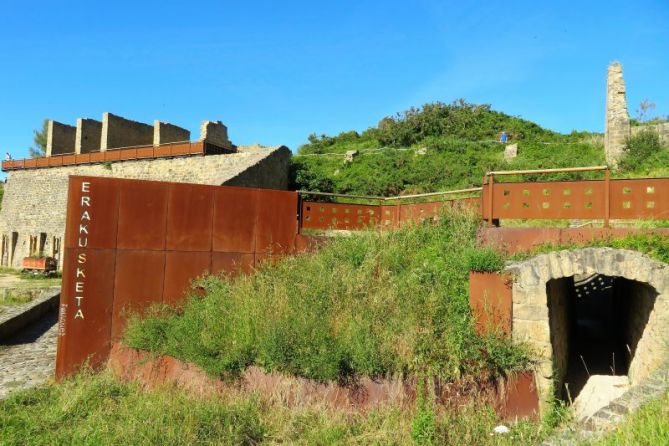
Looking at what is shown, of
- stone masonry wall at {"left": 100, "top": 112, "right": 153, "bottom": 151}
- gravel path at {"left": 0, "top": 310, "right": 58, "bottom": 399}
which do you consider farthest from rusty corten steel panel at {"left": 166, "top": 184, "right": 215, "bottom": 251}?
stone masonry wall at {"left": 100, "top": 112, "right": 153, "bottom": 151}

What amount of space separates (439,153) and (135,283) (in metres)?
20.8

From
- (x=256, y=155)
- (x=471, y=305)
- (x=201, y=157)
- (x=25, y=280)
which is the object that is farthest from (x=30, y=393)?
(x=25, y=280)

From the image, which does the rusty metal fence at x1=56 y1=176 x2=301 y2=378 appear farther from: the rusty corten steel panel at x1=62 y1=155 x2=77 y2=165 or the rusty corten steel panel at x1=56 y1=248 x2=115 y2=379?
the rusty corten steel panel at x1=62 y1=155 x2=77 y2=165

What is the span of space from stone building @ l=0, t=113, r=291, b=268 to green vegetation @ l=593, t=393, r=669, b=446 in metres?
14.2

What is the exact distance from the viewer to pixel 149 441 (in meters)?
5.01

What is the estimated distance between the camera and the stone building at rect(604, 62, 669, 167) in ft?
58.5

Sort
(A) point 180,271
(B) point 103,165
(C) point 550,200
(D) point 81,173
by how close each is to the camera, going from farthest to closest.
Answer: (D) point 81,173 < (B) point 103,165 < (A) point 180,271 < (C) point 550,200

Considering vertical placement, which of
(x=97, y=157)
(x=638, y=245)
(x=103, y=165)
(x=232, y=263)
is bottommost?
(x=232, y=263)

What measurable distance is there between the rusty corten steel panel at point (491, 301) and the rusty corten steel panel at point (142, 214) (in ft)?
18.6

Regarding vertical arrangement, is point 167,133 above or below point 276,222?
above

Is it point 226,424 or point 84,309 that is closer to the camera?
point 226,424

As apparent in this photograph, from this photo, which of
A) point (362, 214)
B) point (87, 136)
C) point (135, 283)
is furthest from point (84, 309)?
point (87, 136)

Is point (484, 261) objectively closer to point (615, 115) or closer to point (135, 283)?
point (135, 283)

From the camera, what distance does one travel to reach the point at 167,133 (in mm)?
24766
